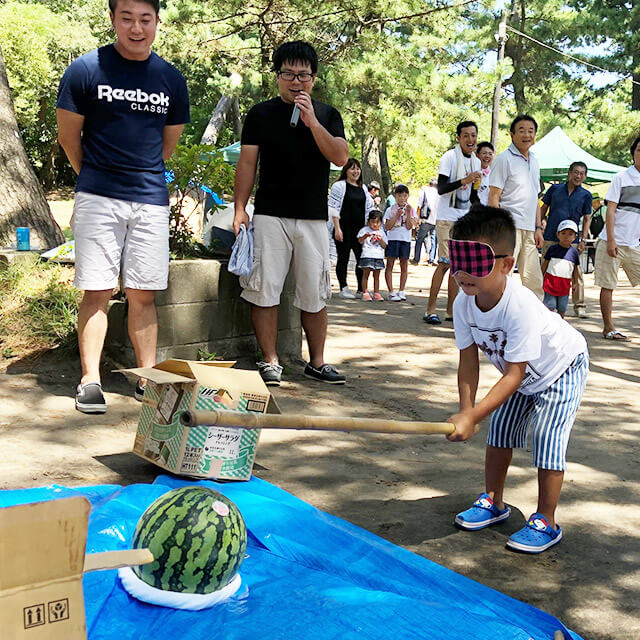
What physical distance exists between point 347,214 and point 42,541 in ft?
31.0

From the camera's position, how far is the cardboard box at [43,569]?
59.4 inches

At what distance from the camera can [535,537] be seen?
11.0ft

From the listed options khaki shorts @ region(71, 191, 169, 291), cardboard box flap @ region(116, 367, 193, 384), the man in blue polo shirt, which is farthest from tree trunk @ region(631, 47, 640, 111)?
cardboard box flap @ region(116, 367, 193, 384)

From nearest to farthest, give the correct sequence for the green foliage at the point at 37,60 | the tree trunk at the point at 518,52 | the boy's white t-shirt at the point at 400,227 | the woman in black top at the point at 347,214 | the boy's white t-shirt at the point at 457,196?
1. the boy's white t-shirt at the point at 457,196
2. the woman in black top at the point at 347,214
3. the boy's white t-shirt at the point at 400,227
4. the green foliage at the point at 37,60
5. the tree trunk at the point at 518,52

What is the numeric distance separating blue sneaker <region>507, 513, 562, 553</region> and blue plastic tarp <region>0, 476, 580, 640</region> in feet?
1.47

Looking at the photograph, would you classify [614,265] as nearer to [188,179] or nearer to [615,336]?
[615,336]

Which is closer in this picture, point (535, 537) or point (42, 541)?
point (42, 541)

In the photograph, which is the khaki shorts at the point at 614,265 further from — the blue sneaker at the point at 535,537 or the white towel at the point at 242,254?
the blue sneaker at the point at 535,537

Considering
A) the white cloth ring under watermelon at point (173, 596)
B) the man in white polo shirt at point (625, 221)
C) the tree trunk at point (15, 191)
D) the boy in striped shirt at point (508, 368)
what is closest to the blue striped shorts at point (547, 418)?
the boy in striped shirt at point (508, 368)

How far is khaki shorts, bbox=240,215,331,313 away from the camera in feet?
18.4

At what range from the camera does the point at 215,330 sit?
5875mm

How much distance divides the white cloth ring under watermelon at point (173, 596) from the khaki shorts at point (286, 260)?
304cm

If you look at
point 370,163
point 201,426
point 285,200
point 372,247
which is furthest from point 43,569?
point 370,163

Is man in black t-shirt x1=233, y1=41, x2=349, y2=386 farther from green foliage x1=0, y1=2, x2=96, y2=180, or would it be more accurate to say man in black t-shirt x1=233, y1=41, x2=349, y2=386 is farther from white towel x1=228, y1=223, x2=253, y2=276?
green foliage x1=0, y1=2, x2=96, y2=180
